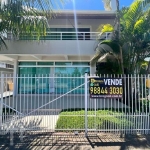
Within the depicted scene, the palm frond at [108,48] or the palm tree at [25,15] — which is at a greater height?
the palm tree at [25,15]

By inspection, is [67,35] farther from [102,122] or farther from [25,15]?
[102,122]

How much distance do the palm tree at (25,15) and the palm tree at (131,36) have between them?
359cm

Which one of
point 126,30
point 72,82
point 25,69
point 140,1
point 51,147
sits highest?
point 140,1

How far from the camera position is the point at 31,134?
625 centimetres

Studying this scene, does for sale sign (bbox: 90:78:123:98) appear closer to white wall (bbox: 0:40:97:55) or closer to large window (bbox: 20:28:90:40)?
large window (bbox: 20:28:90:40)

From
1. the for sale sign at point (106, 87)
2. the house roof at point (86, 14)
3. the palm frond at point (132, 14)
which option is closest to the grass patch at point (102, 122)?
the for sale sign at point (106, 87)

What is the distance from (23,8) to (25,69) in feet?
31.5

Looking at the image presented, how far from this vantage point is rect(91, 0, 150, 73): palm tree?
9.12 m

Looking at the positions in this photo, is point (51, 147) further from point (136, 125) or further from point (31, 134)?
point (136, 125)

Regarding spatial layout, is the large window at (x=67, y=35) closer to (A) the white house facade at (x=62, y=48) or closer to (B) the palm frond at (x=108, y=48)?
(A) the white house facade at (x=62, y=48)

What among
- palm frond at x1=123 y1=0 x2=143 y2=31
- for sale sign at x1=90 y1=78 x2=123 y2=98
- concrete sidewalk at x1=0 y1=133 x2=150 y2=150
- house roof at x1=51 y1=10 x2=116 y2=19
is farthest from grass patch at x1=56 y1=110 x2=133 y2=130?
house roof at x1=51 y1=10 x2=116 y2=19

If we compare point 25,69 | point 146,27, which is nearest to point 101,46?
point 146,27

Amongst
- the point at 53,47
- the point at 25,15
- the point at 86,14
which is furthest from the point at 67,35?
the point at 25,15

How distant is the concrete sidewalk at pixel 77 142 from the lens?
5.29 metres
